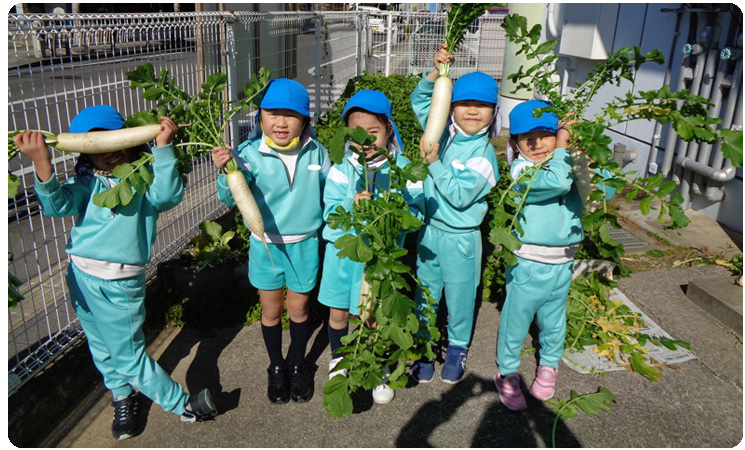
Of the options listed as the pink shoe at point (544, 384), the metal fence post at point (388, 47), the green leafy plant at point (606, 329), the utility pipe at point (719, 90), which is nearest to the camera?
the pink shoe at point (544, 384)

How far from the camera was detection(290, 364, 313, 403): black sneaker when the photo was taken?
3480 mm

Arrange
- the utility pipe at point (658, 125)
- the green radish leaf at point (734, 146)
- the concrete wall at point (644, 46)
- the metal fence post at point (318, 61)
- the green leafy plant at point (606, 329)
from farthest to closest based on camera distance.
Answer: the metal fence post at point (318, 61), the utility pipe at point (658, 125), the concrete wall at point (644, 46), the green leafy plant at point (606, 329), the green radish leaf at point (734, 146)

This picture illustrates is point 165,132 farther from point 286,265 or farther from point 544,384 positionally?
point 544,384

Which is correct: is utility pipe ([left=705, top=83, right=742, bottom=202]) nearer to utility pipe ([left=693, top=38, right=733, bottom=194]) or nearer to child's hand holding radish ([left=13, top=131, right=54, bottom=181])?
utility pipe ([left=693, top=38, right=733, bottom=194])

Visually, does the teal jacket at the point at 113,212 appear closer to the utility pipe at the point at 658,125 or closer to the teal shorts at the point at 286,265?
the teal shorts at the point at 286,265

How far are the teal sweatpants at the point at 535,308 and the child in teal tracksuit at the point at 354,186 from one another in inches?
29.5

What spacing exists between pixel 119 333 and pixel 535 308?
242 centimetres

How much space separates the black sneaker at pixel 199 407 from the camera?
10.5 ft

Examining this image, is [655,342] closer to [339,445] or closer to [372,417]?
[372,417]

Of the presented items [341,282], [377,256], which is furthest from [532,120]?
[341,282]

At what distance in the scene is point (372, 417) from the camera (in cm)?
336

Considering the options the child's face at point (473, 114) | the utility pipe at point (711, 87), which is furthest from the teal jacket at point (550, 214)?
the utility pipe at point (711, 87)

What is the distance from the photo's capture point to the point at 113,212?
2.85m

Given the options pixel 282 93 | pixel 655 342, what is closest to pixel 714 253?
pixel 655 342
